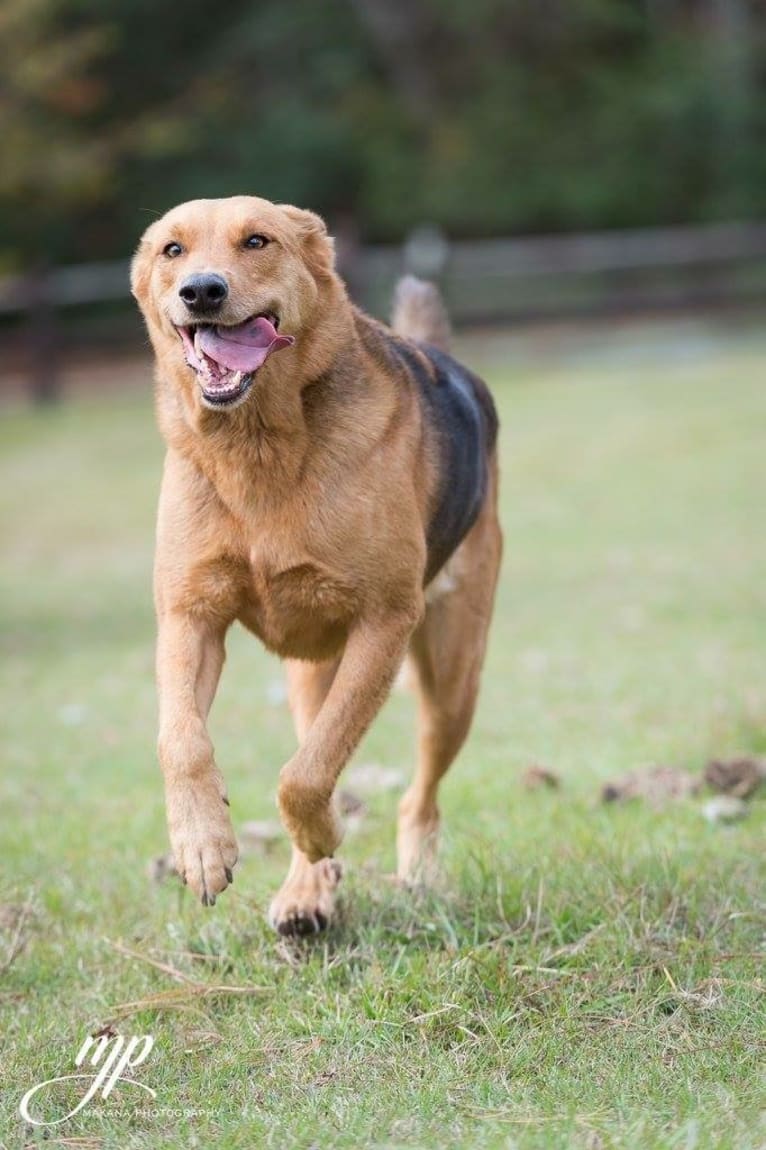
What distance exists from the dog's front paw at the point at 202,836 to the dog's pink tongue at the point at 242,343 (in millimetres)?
1045

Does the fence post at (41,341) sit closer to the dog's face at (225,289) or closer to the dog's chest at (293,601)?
the dog's face at (225,289)

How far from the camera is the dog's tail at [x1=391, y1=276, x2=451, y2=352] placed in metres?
6.09

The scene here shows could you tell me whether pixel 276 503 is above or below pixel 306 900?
above

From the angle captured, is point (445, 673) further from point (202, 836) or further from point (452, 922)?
point (202, 836)

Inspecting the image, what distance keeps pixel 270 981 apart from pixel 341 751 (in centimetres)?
61

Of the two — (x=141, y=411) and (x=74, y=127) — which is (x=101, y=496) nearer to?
(x=141, y=411)

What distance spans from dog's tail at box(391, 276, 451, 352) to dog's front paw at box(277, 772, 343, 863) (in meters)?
2.23

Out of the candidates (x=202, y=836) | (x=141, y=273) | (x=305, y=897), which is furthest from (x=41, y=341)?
(x=202, y=836)

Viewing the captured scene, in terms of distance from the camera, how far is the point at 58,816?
21.8 ft

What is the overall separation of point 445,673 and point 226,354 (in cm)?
158

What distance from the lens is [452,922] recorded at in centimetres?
443

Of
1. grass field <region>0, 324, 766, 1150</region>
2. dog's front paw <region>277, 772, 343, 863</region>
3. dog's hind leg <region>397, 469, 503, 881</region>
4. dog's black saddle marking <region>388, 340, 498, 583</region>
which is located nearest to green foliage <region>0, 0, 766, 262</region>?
grass field <region>0, 324, 766, 1150</region>

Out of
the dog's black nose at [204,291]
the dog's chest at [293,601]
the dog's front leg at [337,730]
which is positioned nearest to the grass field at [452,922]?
the dog's front leg at [337,730]

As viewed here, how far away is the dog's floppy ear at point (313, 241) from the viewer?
459 centimetres
